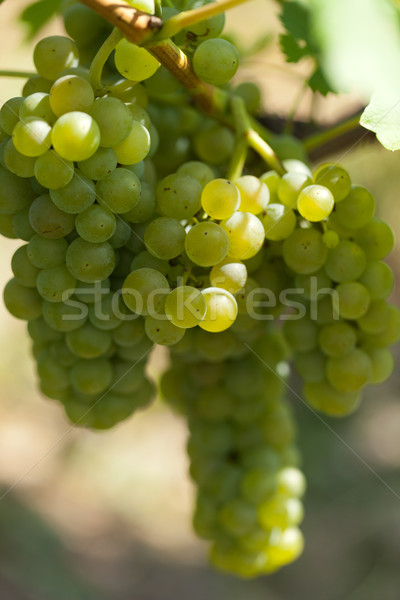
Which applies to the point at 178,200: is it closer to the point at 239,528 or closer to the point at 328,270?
the point at 328,270

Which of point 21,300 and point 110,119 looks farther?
point 21,300

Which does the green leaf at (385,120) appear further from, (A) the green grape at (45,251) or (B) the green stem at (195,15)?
(A) the green grape at (45,251)

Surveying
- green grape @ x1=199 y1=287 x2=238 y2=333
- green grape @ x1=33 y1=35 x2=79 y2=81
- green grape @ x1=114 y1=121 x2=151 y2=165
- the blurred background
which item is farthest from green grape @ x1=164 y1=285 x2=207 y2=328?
the blurred background

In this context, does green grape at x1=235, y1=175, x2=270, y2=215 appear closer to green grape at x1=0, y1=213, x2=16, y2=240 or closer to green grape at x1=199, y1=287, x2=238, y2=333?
green grape at x1=199, y1=287, x2=238, y2=333

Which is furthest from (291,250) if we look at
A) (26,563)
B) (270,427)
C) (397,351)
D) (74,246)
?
(397,351)

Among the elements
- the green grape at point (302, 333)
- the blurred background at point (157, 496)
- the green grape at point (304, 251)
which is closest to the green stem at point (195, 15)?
the green grape at point (304, 251)

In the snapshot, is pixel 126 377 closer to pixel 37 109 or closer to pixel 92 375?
pixel 92 375

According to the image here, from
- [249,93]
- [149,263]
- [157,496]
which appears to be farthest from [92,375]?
[157,496]
